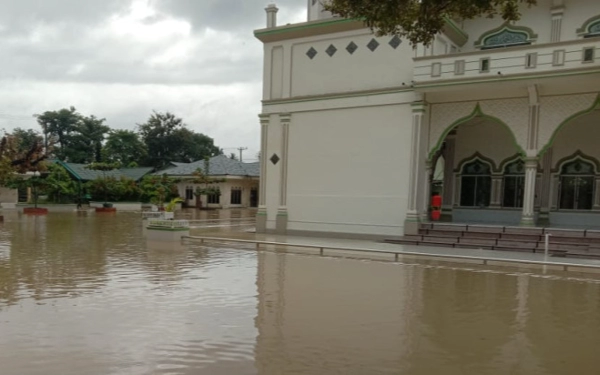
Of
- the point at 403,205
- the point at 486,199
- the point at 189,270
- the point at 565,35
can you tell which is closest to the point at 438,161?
the point at 486,199

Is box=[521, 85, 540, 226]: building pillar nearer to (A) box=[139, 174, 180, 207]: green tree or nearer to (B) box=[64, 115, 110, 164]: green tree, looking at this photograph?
(A) box=[139, 174, 180, 207]: green tree

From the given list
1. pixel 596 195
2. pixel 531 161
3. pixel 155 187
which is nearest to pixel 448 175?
pixel 531 161

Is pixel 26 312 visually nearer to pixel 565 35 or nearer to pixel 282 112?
pixel 282 112

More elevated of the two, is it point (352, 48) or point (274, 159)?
point (352, 48)

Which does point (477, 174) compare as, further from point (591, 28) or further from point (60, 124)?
point (60, 124)

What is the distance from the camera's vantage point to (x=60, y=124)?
5519 centimetres

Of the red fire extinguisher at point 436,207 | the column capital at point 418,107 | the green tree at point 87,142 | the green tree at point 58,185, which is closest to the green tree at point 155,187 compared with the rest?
the green tree at point 58,185

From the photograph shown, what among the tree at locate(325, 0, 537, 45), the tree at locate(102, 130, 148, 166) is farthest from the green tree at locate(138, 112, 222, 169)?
the tree at locate(325, 0, 537, 45)

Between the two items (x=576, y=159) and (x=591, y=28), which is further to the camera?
(x=576, y=159)

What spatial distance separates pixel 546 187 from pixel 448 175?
3.46m

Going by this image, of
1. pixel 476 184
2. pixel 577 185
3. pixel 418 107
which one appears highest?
pixel 418 107

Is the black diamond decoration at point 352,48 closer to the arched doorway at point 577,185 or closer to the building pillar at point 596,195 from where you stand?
the arched doorway at point 577,185

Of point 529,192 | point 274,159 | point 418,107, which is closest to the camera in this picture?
point 529,192

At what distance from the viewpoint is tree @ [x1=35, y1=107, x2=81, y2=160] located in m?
54.7
